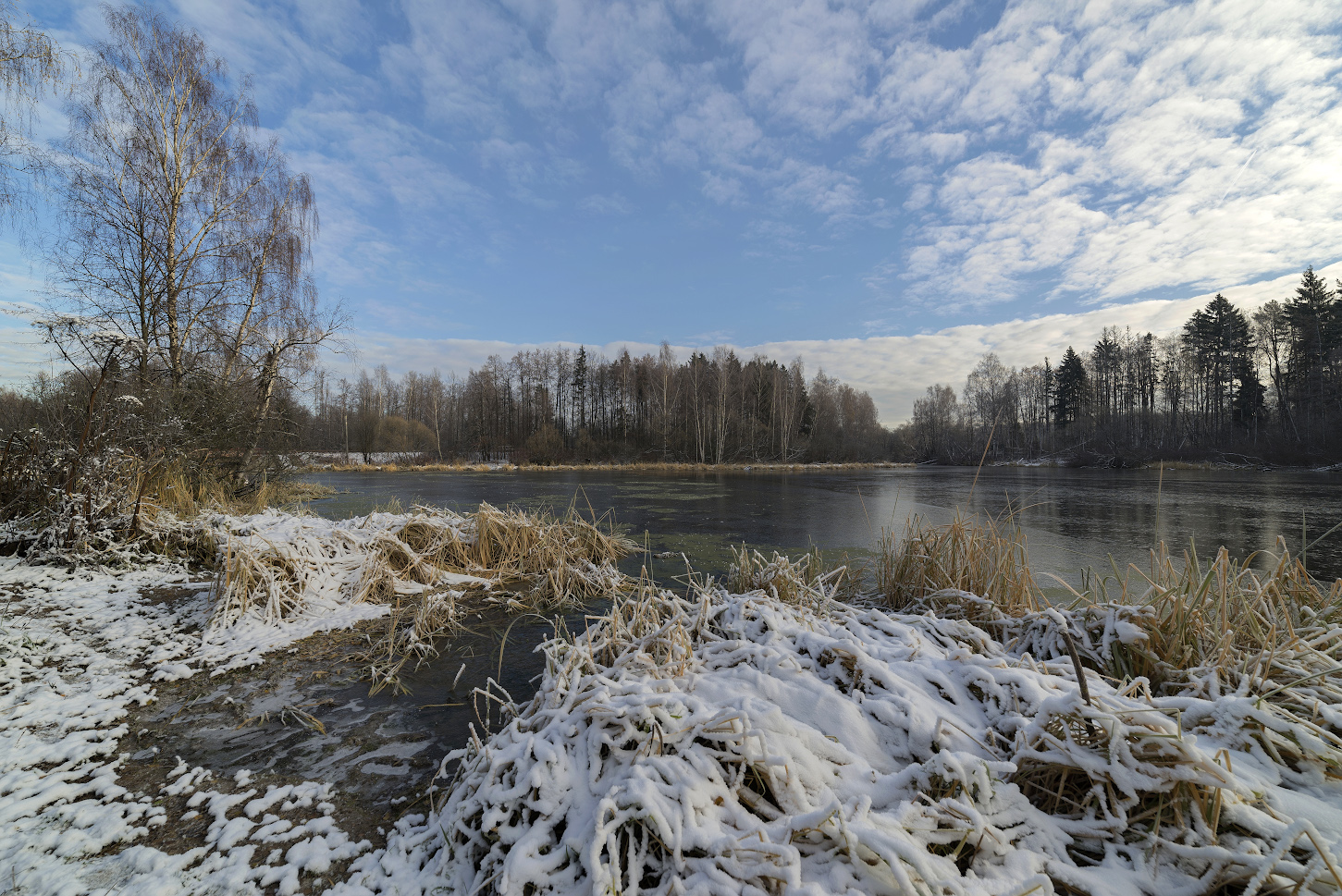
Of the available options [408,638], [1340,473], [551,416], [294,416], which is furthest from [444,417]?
[1340,473]

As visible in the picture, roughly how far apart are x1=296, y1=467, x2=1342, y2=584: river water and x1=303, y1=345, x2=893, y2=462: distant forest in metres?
21.3

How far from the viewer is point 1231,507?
12688 mm

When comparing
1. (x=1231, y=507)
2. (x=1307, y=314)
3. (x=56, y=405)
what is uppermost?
(x=1307, y=314)

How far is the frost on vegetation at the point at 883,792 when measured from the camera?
3.77ft

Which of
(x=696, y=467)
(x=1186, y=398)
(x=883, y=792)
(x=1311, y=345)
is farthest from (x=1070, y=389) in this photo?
(x=883, y=792)

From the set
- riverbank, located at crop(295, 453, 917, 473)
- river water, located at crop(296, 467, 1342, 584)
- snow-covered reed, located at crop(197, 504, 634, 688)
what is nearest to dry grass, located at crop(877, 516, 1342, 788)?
river water, located at crop(296, 467, 1342, 584)

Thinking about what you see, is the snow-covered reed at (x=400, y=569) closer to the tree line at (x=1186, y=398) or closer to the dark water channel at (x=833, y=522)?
the dark water channel at (x=833, y=522)

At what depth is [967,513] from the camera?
10102mm

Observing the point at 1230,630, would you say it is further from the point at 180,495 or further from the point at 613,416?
the point at 613,416

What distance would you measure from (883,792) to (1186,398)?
181ft

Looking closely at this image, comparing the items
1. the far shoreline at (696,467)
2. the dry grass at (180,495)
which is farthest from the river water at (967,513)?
the far shoreline at (696,467)

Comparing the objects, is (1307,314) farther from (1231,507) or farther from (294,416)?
(294,416)

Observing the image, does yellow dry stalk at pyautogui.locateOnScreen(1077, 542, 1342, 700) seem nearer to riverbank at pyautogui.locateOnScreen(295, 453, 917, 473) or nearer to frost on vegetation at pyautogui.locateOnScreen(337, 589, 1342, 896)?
frost on vegetation at pyautogui.locateOnScreen(337, 589, 1342, 896)

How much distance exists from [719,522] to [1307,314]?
4644cm
